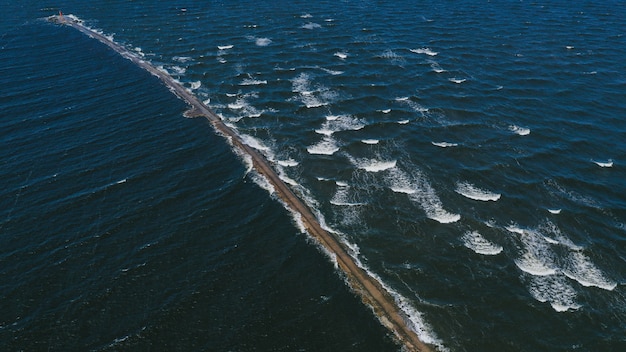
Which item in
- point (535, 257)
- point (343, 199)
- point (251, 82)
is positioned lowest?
point (535, 257)

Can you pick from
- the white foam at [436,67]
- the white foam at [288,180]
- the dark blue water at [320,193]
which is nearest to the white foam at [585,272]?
the dark blue water at [320,193]

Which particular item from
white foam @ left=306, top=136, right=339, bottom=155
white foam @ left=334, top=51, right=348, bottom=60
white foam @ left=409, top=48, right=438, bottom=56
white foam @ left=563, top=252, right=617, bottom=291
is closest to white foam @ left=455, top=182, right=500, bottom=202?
white foam @ left=563, top=252, right=617, bottom=291

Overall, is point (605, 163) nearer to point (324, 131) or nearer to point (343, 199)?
point (343, 199)

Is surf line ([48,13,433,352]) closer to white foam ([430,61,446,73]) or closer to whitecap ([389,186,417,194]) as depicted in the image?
whitecap ([389,186,417,194])

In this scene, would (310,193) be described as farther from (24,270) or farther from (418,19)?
(418,19)

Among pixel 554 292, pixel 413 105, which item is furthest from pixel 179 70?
pixel 554 292

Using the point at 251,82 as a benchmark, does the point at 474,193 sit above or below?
below
